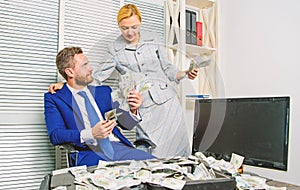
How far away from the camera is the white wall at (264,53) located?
2062 mm

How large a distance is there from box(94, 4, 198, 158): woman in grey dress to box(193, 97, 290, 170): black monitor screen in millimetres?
168

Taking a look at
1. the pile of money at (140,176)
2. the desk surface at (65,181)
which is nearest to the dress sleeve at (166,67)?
the pile of money at (140,176)

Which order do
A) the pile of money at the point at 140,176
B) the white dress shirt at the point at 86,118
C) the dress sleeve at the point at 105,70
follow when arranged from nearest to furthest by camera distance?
the pile of money at the point at 140,176 < the white dress shirt at the point at 86,118 < the dress sleeve at the point at 105,70

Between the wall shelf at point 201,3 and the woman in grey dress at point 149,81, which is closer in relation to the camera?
the woman in grey dress at point 149,81

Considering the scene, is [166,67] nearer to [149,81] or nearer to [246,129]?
[149,81]

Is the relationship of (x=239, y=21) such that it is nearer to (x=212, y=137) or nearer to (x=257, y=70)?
(x=257, y=70)

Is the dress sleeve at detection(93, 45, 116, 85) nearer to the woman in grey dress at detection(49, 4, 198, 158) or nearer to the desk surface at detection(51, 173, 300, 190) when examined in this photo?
the woman in grey dress at detection(49, 4, 198, 158)

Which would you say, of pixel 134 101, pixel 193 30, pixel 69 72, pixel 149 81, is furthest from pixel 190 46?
pixel 69 72

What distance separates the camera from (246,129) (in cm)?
162

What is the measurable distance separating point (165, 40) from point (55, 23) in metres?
0.84

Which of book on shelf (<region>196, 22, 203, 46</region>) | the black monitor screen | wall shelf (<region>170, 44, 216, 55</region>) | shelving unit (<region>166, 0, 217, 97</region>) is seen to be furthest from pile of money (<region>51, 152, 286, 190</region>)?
book on shelf (<region>196, 22, 203, 46</region>)

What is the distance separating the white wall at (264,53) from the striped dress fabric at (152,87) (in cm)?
77

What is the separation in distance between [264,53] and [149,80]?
103 cm

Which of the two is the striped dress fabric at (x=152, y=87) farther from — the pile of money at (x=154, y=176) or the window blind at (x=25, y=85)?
the pile of money at (x=154, y=176)
